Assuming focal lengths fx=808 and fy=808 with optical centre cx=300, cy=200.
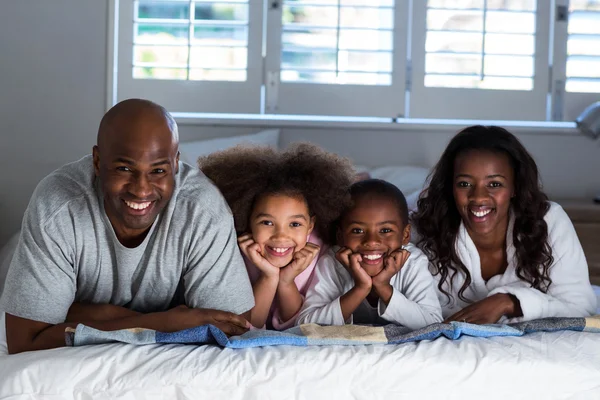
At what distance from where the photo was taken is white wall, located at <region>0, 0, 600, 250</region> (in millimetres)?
3514

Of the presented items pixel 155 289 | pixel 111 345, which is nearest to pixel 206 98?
pixel 155 289

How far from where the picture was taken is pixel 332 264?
2.06 metres

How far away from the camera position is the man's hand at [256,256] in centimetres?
191

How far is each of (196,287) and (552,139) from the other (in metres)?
2.35

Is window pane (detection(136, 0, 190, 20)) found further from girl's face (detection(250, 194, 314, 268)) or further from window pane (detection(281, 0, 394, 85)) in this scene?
girl's face (detection(250, 194, 314, 268))

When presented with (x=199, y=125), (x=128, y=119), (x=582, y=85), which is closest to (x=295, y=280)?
(x=128, y=119)

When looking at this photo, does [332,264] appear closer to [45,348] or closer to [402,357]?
[402,357]

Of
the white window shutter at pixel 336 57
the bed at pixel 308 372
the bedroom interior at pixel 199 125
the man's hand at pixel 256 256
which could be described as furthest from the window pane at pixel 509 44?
the bed at pixel 308 372

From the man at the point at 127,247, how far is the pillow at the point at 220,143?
4.86 feet

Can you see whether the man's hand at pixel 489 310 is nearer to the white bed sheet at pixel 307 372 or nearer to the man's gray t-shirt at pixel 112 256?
the white bed sheet at pixel 307 372

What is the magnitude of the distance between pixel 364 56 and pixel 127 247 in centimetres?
209

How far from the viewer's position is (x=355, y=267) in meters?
1.90

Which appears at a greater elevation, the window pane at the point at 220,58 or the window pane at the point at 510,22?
the window pane at the point at 510,22

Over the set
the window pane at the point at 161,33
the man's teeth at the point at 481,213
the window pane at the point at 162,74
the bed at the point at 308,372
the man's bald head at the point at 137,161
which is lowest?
the bed at the point at 308,372
